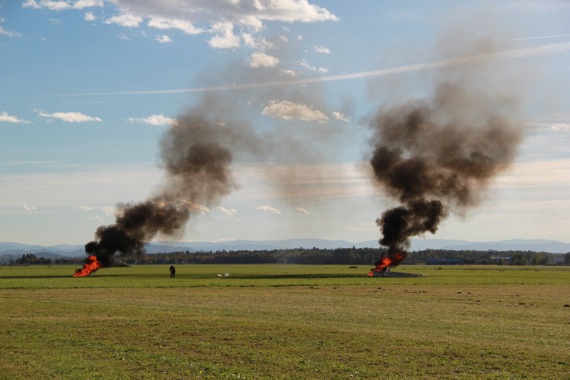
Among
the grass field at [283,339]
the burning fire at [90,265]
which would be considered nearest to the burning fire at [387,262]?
the burning fire at [90,265]

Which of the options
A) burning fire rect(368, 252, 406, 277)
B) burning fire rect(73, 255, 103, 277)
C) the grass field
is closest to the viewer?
the grass field

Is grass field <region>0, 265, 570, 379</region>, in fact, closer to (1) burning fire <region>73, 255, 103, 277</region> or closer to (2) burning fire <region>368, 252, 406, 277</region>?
(2) burning fire <region>368, 252, 406, 277</region>

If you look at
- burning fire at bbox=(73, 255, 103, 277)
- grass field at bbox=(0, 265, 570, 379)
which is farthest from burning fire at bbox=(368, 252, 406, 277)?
grass field at bbox=(0, 265, 570, 379)

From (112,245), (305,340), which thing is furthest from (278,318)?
(112,245)

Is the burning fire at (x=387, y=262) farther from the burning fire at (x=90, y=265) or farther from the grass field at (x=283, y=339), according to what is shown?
the grass field at (x=283, y=339)

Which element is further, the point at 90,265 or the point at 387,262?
the point at 90,265

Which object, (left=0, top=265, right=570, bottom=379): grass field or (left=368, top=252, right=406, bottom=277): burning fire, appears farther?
(left=368, top=252, right=406, bottom=277): burning fire

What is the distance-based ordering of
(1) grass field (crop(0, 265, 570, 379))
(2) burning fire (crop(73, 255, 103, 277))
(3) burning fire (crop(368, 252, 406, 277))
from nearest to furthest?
(1) grass field (crop(0, 265, 570, 379)) < (3) burning fire (crop(368, 252, 406, 277)) < (2) burning fire (crop(73, 255, 103, 277))

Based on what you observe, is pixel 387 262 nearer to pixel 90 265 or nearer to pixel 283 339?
pixel 90 265

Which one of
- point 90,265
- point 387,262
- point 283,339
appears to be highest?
point 387,262

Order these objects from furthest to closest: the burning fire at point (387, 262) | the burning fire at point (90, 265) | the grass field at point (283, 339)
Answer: the burning fire at point (90, 265) < the burning fire at point (387, 262) < the grass field at point (283, 339)

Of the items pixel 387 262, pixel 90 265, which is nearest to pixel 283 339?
pixel 387 262

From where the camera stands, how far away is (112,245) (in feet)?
363

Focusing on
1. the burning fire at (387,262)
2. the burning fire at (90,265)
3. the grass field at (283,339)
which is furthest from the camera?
the burning fire at (90,265)
